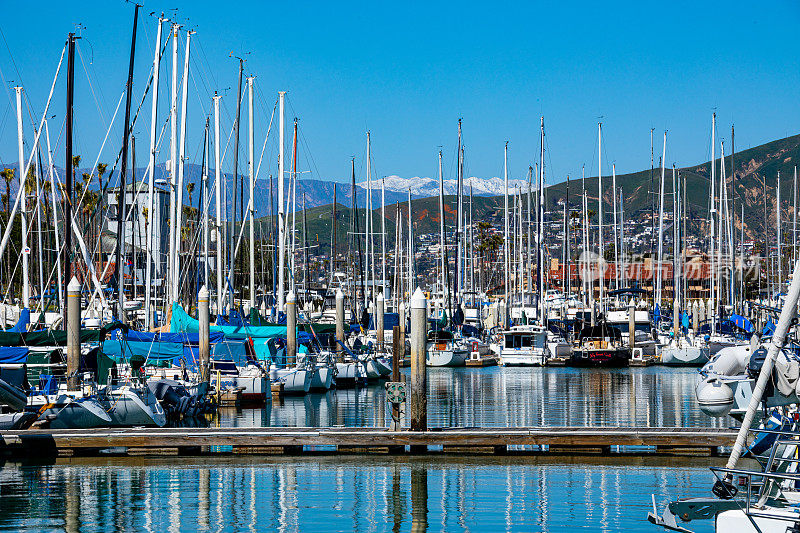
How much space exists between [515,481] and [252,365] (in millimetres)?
19176

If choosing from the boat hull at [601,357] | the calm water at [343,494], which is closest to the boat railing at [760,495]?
the calm water at [343,494]

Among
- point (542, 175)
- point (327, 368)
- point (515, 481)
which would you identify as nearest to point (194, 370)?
point (327, 368)

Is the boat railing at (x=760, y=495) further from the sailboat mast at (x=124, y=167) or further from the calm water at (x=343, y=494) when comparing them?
the sailboat mast at (x=124, y=167)

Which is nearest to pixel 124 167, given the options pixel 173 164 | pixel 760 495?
pixel 173 164

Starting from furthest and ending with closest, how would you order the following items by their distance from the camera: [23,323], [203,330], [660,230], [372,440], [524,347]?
[660,230] < [524,347] < [23,323] < [203,330] < [372,440]

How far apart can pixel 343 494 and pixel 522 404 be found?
18732 mm

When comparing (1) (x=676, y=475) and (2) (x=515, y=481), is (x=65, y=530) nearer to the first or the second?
(2) (x=515, y=481)

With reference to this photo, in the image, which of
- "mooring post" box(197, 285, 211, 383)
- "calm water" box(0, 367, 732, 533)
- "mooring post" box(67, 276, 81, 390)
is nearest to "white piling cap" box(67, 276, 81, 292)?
"mooring post" box(67, 276, 81, 390)

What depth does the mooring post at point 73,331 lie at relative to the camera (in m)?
27.4

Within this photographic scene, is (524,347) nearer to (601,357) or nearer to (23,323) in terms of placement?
(601,357)

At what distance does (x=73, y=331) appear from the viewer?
27.6 metres

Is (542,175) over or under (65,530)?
over

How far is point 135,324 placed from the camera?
47.2 m

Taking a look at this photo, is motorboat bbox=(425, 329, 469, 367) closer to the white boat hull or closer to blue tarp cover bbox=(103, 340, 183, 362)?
the white boat hull
